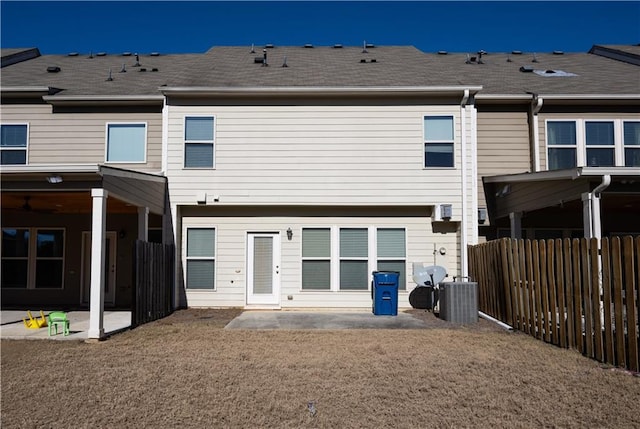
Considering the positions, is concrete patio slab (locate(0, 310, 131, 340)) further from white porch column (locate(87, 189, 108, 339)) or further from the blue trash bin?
the blue trash bin

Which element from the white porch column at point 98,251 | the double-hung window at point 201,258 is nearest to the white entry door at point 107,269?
the double-hung window at point 201,258

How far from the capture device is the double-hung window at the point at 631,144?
13.0 m

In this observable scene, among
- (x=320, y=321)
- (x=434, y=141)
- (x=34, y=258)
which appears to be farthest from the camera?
(x=34, y=258)

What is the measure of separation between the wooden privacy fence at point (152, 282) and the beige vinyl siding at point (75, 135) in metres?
2.89

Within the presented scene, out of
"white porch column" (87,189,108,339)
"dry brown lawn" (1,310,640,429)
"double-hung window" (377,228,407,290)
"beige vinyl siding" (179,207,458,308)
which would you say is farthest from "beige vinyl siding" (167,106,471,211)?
"dry brown lawn" (1,310,640,429)

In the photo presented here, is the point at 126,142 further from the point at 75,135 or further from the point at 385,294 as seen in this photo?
the point at 385,294

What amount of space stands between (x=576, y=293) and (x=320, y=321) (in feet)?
17.0

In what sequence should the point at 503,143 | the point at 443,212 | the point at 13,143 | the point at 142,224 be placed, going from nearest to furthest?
the point at 142,224 < the point at 443,212 < the point at 503,143 < the point at 13,143

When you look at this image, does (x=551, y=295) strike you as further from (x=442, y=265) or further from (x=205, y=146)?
(x=205, y=146)

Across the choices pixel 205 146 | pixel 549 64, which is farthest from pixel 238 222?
pixel 549 64

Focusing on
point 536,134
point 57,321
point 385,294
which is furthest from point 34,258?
point 536,134

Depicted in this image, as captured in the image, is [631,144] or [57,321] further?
[631,144]

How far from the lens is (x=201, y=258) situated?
508 inches

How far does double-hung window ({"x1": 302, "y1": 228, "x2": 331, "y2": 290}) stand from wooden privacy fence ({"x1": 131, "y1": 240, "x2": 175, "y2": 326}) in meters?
3.30
